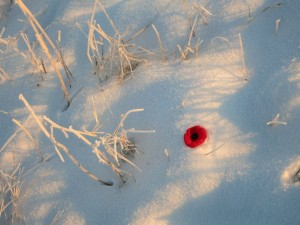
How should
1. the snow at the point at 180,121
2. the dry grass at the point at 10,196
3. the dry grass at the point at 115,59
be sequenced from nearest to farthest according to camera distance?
the snow at the point at 180,121
the dry grass at the point at 10,196
the dry grass at the point at 115,59

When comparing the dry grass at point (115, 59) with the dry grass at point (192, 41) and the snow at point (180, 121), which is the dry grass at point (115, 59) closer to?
the snow at point (180, 121)

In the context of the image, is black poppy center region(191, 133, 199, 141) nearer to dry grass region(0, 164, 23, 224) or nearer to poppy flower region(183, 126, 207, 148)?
poppy flower region(183, 126, 207, 148)

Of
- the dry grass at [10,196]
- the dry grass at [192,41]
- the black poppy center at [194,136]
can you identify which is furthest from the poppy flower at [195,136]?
the dry grass at [10,196]

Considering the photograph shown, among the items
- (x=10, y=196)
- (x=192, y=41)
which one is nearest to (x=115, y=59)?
(x=192, y=41)

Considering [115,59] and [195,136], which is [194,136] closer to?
[195,136]

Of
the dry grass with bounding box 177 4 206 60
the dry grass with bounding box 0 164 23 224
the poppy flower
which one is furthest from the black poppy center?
the dry grass with bounding box 0 164 23 224

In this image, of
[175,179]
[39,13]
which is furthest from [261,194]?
[39,13]
